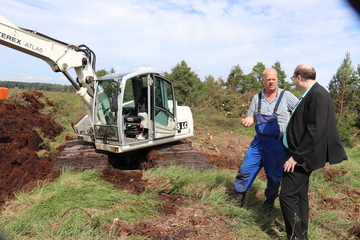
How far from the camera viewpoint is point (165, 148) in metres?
7.50

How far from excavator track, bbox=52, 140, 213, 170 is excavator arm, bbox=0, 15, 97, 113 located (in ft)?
3.35

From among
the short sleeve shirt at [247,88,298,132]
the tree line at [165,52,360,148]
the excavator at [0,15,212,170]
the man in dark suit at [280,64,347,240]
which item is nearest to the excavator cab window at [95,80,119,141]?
the excavator at [0,15,212,170]

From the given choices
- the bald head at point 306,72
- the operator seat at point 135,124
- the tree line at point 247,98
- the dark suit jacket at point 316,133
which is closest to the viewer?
the dark suit jacket at point 316,133

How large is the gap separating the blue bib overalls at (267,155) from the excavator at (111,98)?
306 cm

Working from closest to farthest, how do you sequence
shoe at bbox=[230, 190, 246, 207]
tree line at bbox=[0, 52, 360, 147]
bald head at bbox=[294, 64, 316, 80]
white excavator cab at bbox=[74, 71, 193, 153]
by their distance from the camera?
bald head at bbox=[294, 64, 316, 80], shoe at bbox=[230, 190, 246, 207], white excavator cab at bbox=[74, 71, 193, 153], tree line at bbox=[0, 52, 360, 147]

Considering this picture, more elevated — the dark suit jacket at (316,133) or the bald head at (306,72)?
the bald head at (306,72)

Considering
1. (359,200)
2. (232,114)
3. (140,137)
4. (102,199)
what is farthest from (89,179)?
(232,114)

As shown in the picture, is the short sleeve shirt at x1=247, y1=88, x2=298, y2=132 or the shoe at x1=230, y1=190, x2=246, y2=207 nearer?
the short sleeve shirt at x1=247, y1=88, x2=298, y2=132

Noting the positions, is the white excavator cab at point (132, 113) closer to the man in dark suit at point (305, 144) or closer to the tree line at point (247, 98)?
the man in dark suit at point (305, 144)

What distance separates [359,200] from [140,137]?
4.52 m

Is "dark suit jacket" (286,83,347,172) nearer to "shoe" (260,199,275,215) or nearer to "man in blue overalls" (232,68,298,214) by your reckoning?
"man in blue overalls" (232,68,298,214)

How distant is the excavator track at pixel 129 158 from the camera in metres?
5.98

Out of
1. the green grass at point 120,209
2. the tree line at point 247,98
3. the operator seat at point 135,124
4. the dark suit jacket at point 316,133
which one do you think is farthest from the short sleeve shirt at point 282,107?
the tree line at point 247,98

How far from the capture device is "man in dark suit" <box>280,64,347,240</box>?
9.29 feet
